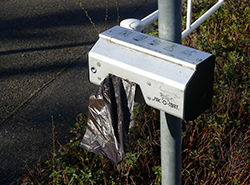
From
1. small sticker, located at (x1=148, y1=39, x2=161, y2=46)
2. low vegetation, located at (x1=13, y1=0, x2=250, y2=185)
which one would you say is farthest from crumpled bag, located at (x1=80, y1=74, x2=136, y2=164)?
low vegetation, located at (x1=13, y1=0, x2=250, y2=185)

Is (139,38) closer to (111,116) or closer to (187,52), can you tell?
(187,52)

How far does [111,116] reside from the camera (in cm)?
142

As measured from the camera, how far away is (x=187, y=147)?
9.04ft

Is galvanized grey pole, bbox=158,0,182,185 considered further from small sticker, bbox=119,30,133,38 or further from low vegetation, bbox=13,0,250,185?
low vegetation, bbox=13,0,250,185

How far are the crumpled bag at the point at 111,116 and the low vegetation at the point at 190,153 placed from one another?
39.9 inches

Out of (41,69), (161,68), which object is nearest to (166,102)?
(161,68)

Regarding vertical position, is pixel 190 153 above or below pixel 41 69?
above

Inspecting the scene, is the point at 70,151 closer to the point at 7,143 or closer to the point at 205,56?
the point at 7,143

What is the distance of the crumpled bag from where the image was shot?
1.37 meters

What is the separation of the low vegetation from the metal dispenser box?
1281 millimetres

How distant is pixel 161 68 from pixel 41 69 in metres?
3.29

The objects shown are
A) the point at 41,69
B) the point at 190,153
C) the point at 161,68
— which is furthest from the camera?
the point at 41,69

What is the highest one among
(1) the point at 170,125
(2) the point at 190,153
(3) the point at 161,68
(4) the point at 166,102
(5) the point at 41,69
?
(3) the point at 161,68

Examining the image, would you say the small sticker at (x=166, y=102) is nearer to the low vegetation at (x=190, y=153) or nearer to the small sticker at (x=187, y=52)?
the small sticker at (x=187, y=52)
